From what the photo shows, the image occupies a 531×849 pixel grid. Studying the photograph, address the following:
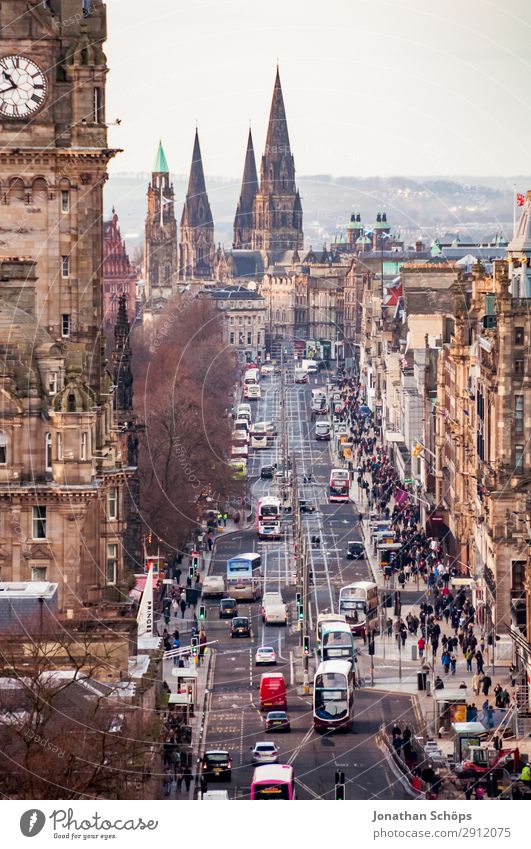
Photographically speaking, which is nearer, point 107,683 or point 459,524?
point 107,683

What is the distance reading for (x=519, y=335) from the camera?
446 feet

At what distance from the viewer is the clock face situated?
368ft

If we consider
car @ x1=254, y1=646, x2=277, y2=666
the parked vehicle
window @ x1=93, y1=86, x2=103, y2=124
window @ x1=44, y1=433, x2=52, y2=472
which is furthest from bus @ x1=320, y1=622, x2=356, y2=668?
window @ x1=93, y1=86, x2=103, y2=124

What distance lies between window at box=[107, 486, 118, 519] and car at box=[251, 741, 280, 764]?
12327 millimetres

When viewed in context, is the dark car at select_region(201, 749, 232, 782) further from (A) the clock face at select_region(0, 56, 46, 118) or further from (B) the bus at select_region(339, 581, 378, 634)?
(B) the bus at select_region(339, 581, 378, 634)

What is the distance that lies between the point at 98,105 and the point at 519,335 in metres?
29.8

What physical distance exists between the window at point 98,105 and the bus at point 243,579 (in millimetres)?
42942

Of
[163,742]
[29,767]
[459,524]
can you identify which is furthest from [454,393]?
[29,767]

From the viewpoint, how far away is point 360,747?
108 meters

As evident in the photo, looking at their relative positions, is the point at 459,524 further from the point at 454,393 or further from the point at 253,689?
the point at 253,689

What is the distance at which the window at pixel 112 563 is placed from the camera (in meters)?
111

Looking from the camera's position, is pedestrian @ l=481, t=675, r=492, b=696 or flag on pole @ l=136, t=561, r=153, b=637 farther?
pedestrian @ l=481, t=675, r=492, b=696

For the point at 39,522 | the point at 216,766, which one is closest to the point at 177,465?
the point at 39,522
